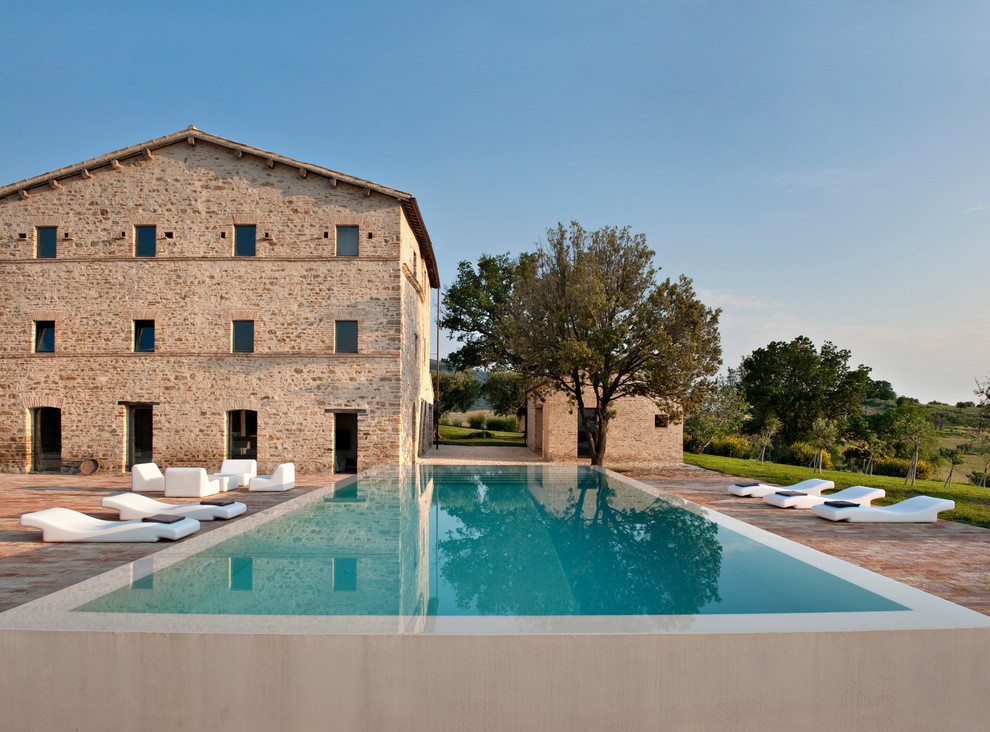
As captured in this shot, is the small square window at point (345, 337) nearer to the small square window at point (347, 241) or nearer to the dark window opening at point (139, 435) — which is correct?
the small square window at point (347, 241)

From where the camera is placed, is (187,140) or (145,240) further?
(145,240)

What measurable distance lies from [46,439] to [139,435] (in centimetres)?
305

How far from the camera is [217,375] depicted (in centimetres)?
1741

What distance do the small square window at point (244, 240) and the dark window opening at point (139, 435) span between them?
5620 mm

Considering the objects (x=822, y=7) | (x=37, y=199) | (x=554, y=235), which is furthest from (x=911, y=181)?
(x=37, y=199)

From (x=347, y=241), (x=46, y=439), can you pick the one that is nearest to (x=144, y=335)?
(x=46, y=439)

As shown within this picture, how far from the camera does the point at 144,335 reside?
1781cm

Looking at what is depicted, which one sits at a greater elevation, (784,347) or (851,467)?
(784,347)

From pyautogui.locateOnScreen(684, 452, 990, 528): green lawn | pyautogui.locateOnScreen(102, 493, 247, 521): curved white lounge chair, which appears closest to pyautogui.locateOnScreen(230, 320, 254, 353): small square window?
pyautogui.locateOnScreen(102, 493, 247, 521): curved white lounge chair

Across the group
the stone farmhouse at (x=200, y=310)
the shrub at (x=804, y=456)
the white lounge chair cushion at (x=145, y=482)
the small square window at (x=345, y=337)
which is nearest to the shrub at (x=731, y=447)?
the shrub at (x=804, y=456)

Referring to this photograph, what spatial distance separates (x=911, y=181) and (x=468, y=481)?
47.6 feet

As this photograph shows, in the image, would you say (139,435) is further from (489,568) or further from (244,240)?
(489,568)

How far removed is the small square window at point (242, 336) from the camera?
17538mm

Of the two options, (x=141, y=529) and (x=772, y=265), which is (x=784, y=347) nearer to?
(x=772, y=265)
